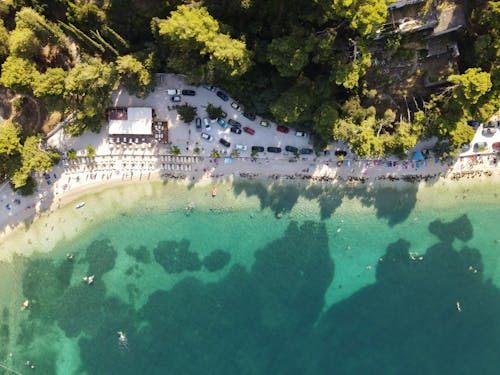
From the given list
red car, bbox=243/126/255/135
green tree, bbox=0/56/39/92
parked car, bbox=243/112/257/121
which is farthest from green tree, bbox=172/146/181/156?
green tree, bbox=0/56/39/92

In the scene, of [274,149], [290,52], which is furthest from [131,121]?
[290,52]

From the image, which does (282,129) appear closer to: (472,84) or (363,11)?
(363,11)

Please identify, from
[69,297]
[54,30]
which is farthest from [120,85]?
[69,297]

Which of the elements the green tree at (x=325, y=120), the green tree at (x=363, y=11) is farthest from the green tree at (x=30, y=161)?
the green tree at (x=363, y=11)

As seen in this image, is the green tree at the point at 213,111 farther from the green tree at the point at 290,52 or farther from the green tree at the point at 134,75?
the green tree at the point at 290,52

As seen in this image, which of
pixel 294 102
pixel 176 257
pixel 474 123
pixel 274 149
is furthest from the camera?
pixel 176 257

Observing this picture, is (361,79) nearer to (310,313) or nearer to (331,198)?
(331,198)

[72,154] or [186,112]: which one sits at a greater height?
[186,112]
